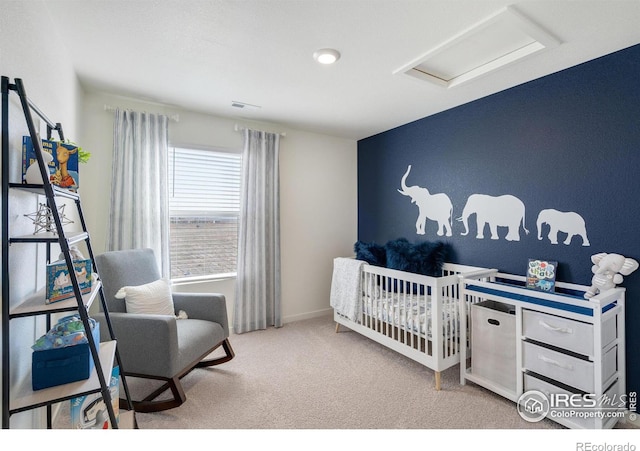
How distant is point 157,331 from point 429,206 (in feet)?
8.63

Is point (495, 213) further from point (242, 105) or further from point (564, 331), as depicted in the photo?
point (242, 105)

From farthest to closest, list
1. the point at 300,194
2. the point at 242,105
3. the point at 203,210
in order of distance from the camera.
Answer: the point at 300,194 < the point at 203,210 < the point at 242,105

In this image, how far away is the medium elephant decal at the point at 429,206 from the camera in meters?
2.98

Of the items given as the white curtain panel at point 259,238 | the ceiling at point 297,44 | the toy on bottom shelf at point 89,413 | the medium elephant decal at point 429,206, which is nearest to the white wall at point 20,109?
the toy on bottom shelf at point 89,413

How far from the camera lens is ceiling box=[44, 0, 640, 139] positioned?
1531mm

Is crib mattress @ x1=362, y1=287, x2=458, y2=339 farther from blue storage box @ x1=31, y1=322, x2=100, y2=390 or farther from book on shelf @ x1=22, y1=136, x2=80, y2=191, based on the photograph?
book on shelf @ x1=22, y1=136, x2=80, y2=191

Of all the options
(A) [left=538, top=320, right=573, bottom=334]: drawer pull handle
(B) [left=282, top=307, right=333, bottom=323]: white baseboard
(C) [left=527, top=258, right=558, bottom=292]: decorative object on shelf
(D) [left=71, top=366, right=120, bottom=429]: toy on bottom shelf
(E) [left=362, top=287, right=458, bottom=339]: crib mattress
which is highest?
(C) [left=527, top=258, right=558, bottom=292]: decorative object on shelf

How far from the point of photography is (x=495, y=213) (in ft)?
8.46

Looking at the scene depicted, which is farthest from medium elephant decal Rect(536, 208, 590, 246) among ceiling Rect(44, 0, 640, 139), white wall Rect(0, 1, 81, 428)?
white wall Rect(0, 1, 81, 428)

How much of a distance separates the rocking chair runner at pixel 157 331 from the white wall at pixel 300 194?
1.96ft

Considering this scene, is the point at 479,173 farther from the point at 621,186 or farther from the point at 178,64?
the point at 178,64

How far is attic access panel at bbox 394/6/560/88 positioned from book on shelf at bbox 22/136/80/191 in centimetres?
200

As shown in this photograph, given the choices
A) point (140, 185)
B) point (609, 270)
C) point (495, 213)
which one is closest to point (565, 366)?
point (609, 270)

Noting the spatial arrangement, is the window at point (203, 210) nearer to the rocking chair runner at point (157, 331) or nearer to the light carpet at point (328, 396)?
the rocking chair runner at point (157, 331)
